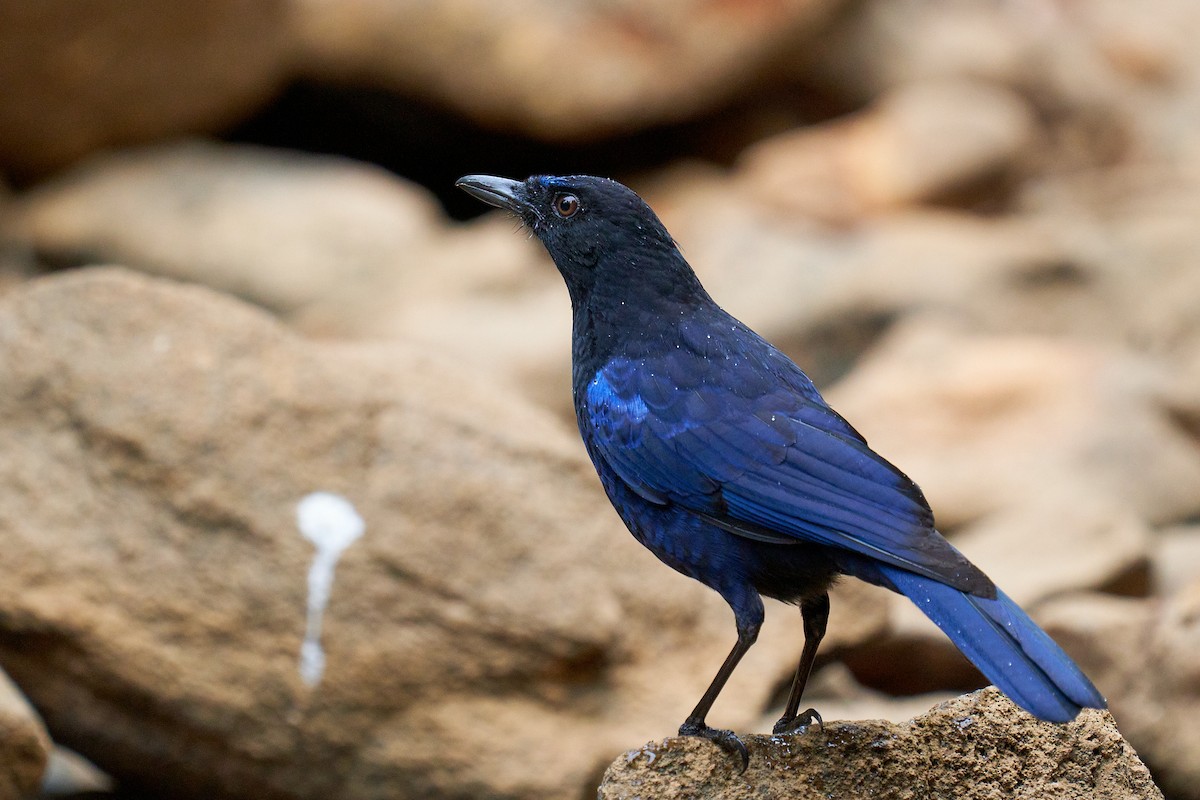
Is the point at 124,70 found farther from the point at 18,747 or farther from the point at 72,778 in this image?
the point at 18,747

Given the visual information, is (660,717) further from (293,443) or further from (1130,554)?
(1130,554)

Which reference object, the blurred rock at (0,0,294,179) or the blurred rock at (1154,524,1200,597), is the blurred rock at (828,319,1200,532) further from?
the blurred rock at (0,0,294,179)

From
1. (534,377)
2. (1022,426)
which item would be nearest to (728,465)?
(1022,426)

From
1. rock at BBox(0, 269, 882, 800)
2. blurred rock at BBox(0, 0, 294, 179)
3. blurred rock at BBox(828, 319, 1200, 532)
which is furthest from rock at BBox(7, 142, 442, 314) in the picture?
rock at BBox(0, 269, 882, 800)

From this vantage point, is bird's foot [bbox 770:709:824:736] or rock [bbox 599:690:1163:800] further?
bird's foot [bbox 770:709:824:736]

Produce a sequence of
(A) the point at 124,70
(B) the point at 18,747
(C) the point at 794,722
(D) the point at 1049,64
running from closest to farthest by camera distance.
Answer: (C) the point at 794,722
(B) the point at 18,747
(A) the point at 124,70
(D) the point at 1049,64
